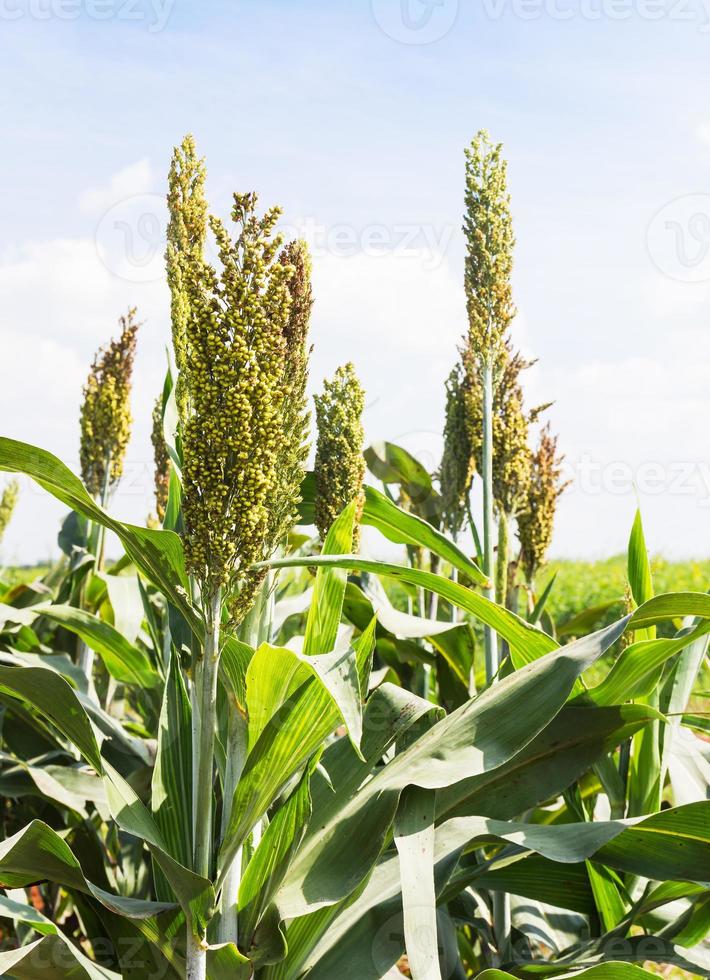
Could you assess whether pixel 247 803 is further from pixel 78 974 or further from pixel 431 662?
pixel 431 662

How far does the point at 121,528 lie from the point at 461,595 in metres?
0.60

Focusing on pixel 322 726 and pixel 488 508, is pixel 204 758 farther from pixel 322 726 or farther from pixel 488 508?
pixel 488 508

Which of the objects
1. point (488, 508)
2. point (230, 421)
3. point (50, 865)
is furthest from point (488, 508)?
point (50, 865)

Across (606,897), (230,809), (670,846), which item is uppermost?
(230,809)

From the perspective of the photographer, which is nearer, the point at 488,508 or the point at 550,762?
the point at 550,762

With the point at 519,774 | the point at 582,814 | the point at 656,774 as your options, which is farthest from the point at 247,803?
the point at 656,774

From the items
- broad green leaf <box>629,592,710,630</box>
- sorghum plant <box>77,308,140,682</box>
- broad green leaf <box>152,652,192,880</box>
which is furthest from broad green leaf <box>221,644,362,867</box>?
sorghum plant <box>77,308,140,682</box>

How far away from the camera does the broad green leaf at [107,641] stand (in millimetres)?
2184

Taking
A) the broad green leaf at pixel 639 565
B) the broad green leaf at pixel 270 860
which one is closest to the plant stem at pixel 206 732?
the broad green leaf at pixel 270 860

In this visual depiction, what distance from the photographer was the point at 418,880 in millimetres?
1438

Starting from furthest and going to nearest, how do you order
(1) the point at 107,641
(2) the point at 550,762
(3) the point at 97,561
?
1. (3) the point at 97,561
2. (1) the point at 107,641
3. (2) the point at 550,762

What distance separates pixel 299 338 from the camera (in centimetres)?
162

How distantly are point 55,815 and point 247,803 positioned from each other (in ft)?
3.86

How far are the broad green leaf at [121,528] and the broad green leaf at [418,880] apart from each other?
49 centimetres
